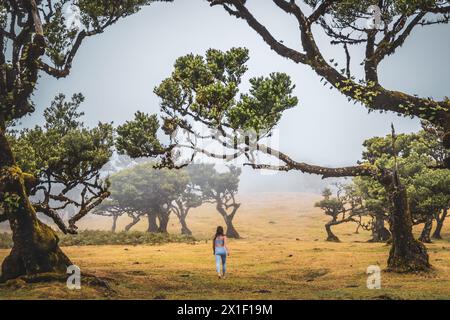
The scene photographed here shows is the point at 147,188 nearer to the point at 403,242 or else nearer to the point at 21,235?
the point at 21,235

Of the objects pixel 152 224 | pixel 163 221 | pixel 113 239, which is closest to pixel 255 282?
pixel 113 239

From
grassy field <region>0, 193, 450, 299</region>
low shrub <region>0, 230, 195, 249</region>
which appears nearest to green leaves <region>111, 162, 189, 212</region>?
low shrub <region>0, 230, 195, 249</region>

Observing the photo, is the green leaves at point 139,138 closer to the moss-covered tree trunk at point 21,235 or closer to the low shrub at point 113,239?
the moss-covered tree trunk at point 21,235

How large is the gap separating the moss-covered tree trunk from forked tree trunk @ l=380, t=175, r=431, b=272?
1557cm

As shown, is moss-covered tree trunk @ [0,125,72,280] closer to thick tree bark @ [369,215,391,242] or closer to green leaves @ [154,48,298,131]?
green leaves @ [154,48,298,131]

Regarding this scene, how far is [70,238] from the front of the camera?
46.1 m

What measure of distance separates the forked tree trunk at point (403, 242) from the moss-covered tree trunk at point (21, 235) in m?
15.6

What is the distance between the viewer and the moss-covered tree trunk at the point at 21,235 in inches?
583

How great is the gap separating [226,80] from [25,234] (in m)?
11.5

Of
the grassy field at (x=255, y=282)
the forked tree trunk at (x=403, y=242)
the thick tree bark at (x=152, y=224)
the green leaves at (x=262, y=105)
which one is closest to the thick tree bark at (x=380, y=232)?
the grassy field at (x=255, y=282)

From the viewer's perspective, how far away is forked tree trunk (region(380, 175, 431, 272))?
59.0ft

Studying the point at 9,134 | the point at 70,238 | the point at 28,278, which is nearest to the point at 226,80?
the point at 28,278
